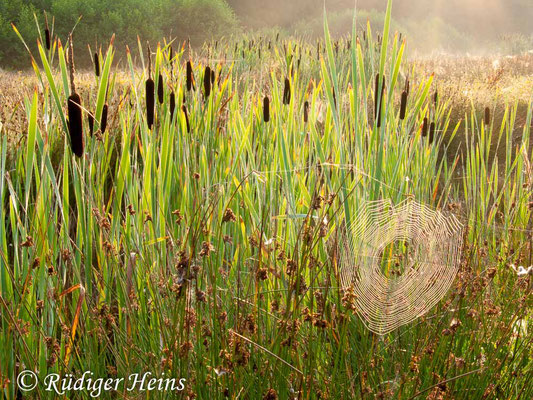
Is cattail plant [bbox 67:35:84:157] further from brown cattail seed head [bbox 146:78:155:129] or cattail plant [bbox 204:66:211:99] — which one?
cattail plant [bbox 204:66:211:99]

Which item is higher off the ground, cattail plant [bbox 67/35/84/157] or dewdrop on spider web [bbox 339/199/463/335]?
cattail plant [bbox 67/35/84/157]

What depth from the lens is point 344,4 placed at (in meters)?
31.0

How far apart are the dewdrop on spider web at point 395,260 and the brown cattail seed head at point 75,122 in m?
0.80

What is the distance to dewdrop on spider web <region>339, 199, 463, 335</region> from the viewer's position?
5.55 ft

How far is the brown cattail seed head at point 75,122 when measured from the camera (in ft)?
3.95

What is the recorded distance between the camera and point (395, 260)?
5.61 feet

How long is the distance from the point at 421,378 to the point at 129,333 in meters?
0.83

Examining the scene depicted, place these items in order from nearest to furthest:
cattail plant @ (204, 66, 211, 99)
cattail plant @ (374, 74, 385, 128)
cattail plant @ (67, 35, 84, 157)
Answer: cattail plant @ (67, 35, 84, 157), cattail plant @ (374, 74, 385, 128), cattail plant @ (204, 66, 211, 99)

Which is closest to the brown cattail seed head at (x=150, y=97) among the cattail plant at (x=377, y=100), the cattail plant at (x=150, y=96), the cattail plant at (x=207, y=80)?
the cattail plant at (x=150, y=96)

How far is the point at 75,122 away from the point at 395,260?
0.99 m

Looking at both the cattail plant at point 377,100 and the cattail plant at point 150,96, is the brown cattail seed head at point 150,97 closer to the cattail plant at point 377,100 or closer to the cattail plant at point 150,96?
the cattail plant at point 150,96

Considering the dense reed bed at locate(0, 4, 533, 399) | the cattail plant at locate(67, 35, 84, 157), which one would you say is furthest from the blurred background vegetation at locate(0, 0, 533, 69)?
the cattail plant at locate(67, 35, 84, 157)

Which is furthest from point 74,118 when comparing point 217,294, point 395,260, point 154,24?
point 154,24

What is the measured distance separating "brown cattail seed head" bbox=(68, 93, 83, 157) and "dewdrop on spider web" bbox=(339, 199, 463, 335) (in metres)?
0.80
